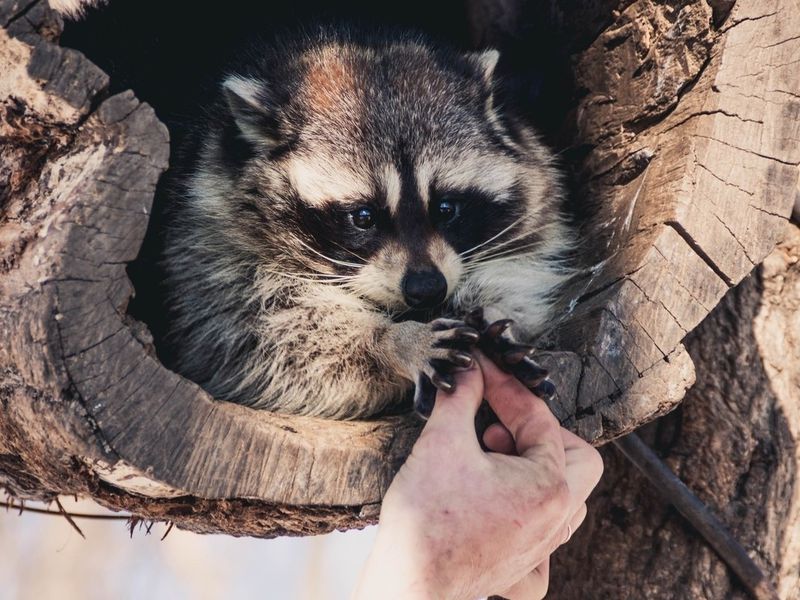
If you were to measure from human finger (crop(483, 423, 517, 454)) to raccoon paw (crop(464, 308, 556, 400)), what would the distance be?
0.35 ft

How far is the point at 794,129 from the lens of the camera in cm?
201

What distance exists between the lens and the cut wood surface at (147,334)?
1.58 metres

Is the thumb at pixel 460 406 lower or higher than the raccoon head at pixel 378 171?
lower

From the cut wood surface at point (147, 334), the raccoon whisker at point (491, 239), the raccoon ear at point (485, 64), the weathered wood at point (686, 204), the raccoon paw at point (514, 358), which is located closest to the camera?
the cut wood surface at point (147, 334)

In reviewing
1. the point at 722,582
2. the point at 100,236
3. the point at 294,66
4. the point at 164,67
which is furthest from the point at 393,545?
the point at 164,67

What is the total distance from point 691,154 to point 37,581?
200 inches

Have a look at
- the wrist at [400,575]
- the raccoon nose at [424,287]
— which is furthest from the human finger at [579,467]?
the raccoon nose at [424,287]

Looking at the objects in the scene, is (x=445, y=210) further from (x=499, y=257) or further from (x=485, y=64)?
(x=485, y=64)

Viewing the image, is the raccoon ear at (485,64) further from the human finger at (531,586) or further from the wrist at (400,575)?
the wrist at (400,575)

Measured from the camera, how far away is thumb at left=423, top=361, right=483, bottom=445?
159 cm

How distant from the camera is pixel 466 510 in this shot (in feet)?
4.80

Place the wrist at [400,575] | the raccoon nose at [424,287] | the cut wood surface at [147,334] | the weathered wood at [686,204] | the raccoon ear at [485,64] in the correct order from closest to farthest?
1. the wrist at [400,575]
2. the cut wood surface at [147,334]
3. the weathered wood at [686,204]
4. the raccoon nose at [424,287]
5. the raccoon ear at [485,64]

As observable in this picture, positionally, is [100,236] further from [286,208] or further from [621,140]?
[621,140]

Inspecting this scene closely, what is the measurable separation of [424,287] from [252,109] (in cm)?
70
